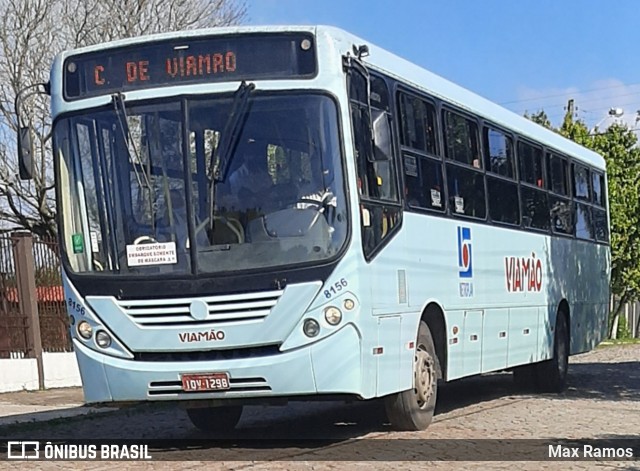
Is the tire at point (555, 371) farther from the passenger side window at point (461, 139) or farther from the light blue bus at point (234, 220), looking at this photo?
the light blue bus at point (234, 220)

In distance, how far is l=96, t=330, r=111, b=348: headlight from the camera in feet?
30.9

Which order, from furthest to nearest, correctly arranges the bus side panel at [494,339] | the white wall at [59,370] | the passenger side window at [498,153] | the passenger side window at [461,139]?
the white wall at [59,370] < the passenger side window at [498,153] < the bus side panel at [494,339] < the passenger side window at [461,139]

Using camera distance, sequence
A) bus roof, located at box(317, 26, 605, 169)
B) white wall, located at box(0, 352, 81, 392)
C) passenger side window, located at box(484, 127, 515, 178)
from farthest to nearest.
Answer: white wall, located at box(0, 352, 81, 392) < passenger side window, located at box(484, 127, 515, 178) < bus roof, located at box(317, 26, 605, 169)

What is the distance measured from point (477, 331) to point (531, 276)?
2575 mm

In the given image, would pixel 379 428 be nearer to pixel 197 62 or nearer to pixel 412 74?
pixel 412 74

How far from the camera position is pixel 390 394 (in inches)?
405

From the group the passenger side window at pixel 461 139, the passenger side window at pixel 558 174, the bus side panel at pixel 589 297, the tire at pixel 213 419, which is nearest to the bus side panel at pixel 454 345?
the passenger side window at pixel 461 139

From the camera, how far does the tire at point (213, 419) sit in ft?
37.6

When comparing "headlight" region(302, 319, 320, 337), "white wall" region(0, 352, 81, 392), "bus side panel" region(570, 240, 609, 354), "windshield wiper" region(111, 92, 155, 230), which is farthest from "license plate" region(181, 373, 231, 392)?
"bus side panel" region(570, 240, 609, 354)

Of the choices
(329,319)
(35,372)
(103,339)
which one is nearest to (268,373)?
(329,319)

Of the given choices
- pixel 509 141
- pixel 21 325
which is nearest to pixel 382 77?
pixel 509 141

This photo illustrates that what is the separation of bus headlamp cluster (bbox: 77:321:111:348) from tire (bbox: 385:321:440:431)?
2764mm

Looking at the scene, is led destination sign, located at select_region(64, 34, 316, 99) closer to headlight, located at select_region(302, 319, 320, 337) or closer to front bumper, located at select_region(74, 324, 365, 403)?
headlight, located at select_region(302, 319, 320, 337)

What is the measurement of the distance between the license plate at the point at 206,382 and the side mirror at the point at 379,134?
233 cm
